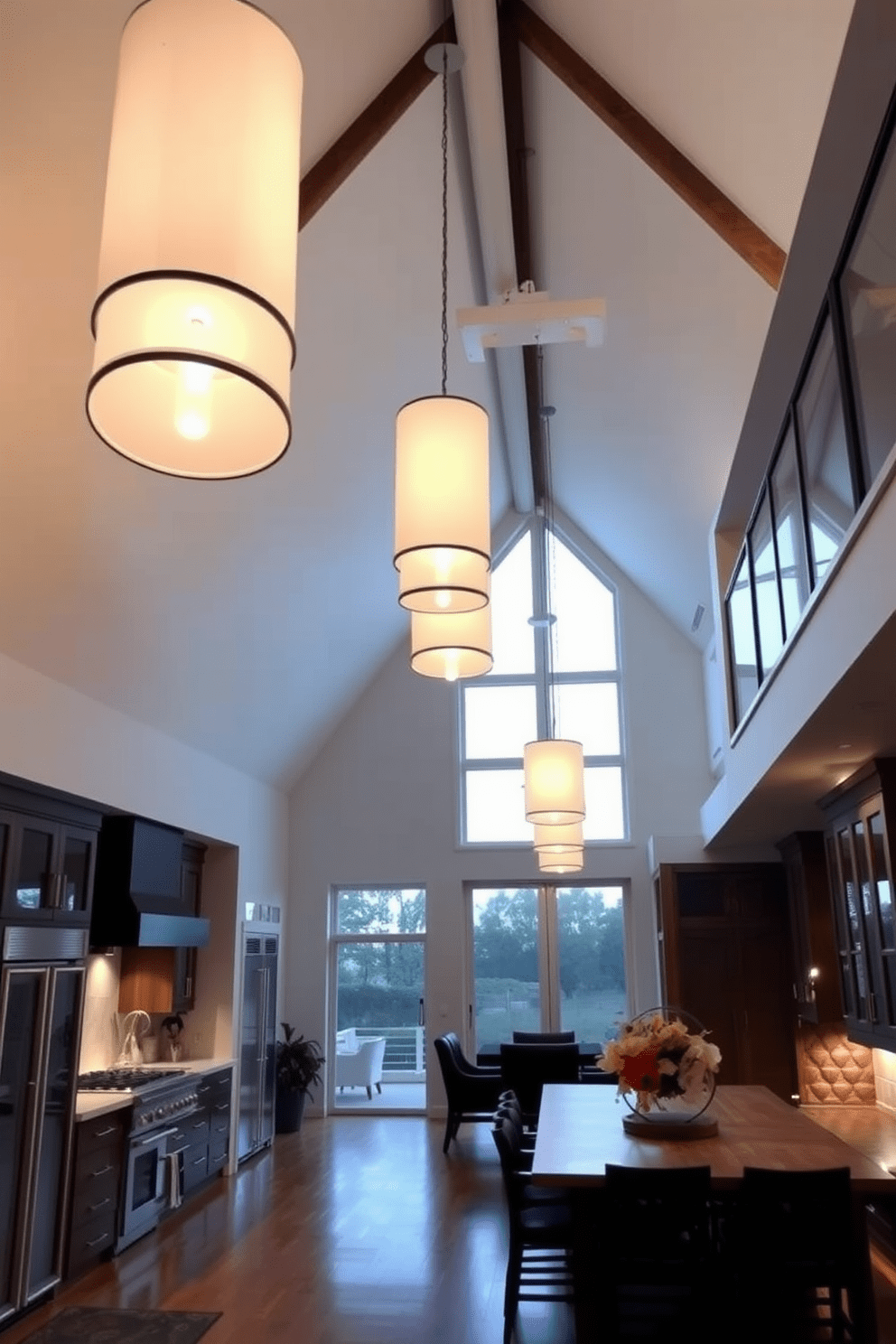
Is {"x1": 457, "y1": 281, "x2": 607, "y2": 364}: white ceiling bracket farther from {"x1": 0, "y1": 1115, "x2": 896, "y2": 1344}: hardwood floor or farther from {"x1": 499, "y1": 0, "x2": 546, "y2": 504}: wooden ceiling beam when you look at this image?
{"x1": 0, "y1": 1115, "x2": 896, "y2": 1344}: hardwood floor

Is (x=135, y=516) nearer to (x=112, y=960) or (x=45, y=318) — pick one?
(x=45, y=318)

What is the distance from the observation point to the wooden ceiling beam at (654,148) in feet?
16.5

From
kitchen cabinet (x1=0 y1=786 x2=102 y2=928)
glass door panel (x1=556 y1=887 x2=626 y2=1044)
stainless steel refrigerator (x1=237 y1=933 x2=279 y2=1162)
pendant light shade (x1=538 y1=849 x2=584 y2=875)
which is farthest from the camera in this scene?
glass door panel (x1=556 y1=887 x2=626 y2=1044)

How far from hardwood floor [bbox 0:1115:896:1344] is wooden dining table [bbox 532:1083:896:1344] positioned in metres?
0.85

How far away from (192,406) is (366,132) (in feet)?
15.2

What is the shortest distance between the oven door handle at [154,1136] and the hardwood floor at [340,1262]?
0.58m

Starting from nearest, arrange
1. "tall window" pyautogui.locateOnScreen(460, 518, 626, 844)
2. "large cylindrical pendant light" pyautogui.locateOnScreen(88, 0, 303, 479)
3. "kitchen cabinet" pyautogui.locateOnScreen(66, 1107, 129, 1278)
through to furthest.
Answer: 1. "large cylindrical pendant light" pyautogui.locateOnScreen(88, 0, 303, 479)
2. "kitchen cabinet" pyautogui.locateOnScreen(66, 1107, 129, 1278)
3. "tall window" pyautogui.locateOnScreen(460, 518, 626, 844)

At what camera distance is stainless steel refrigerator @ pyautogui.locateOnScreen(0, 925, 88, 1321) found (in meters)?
5.22

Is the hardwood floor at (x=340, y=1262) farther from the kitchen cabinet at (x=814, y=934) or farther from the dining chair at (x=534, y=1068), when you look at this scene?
the kitchen cabinet at (x=814, y=934)

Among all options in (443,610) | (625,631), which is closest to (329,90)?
(443,610)

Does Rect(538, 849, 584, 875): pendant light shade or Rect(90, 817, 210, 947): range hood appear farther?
Rect(538, 849, 584, 875): pendant light shade

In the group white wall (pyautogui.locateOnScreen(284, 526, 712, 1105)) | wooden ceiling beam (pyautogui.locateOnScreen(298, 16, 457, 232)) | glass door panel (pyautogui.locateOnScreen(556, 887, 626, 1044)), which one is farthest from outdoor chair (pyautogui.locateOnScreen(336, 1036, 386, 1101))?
wooden ceiling beam (pyautogui.locateOnScreen(298, 16, 457, 232))

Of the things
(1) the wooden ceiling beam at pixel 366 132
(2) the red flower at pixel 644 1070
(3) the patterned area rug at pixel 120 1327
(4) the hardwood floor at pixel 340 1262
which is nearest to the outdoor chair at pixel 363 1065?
(4) the hardwood floor at pixel 340 1262

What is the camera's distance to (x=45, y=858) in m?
5.86
